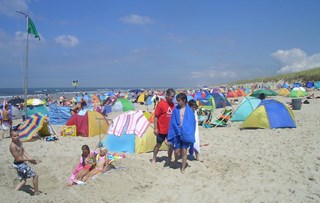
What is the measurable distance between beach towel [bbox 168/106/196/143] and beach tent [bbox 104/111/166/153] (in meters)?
2.09

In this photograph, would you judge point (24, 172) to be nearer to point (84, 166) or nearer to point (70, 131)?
point (84, 166)

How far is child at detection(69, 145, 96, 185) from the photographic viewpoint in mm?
5566

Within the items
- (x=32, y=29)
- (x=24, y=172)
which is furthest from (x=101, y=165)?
(x=32, y=29)

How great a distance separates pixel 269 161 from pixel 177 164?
1997 mm

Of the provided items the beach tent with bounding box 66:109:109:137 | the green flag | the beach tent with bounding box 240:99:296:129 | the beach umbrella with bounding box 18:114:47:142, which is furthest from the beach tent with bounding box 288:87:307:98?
the beach umbrella with bounding box 18:114:47:142

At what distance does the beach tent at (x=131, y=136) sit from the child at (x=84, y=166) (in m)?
1.75

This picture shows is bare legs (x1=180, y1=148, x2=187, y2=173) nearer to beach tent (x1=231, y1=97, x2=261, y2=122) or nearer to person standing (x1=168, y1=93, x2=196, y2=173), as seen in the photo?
person standing (x1=168, y1=93, x2=196, y2=173)

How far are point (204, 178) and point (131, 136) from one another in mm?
2834

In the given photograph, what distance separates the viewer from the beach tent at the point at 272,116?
10641 mm

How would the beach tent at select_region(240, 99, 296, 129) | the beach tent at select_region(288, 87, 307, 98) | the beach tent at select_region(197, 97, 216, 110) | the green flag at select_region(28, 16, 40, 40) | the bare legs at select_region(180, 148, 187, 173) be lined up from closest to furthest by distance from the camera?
1. the bare legs at select_region(180, 148, 187, 173)
2. the beach tent at select_region(240, 99, 296, 129)
3. the green flag at select_region(28, 16, 40, 40)
4. the beach tent at select_region(197, 97, 216, 110)
5. the beach tent at select_region(288, 87, 307, 98)

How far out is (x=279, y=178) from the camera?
210 inches

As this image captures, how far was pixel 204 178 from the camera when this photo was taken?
5.64 metres

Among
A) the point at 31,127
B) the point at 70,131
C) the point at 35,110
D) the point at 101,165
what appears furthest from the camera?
the point at 35,110

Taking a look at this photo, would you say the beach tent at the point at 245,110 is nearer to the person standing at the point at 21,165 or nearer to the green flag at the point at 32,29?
the green flag at the point at 32,29
